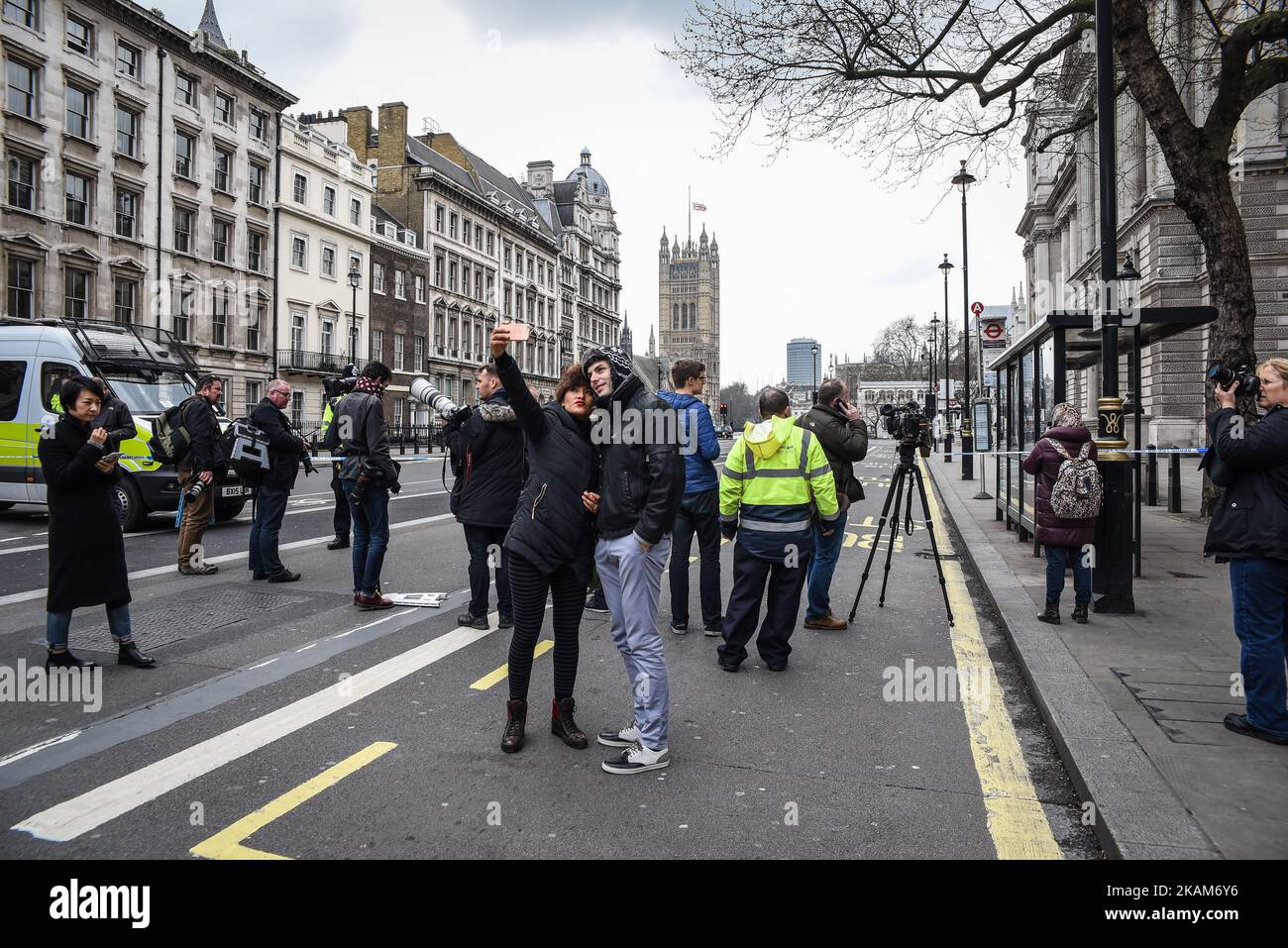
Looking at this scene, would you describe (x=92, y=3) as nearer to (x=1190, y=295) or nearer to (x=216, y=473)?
(x=216, y=473)

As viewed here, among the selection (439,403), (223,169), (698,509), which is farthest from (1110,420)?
(223,169)

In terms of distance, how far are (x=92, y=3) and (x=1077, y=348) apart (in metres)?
38.1

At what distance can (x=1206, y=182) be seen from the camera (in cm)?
1123

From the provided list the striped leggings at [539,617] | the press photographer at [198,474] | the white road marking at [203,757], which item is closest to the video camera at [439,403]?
the white road marking at [203,757]

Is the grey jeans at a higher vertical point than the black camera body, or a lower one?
lower

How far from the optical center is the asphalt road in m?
3.34

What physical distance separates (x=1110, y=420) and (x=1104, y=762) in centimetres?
406

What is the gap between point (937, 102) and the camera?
46.5ft

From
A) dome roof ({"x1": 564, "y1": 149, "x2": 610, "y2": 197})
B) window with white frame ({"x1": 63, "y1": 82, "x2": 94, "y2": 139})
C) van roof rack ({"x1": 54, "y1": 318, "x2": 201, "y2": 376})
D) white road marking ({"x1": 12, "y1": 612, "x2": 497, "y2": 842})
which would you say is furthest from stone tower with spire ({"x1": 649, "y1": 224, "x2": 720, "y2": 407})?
white road marking ({"x1": 12, "y1": 612, "x2": 497, "y2": 842})

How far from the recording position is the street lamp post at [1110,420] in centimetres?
681

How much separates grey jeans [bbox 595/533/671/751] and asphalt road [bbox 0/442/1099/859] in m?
0.28

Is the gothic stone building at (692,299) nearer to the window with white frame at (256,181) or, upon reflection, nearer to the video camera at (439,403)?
the window with white frame at (256,181)

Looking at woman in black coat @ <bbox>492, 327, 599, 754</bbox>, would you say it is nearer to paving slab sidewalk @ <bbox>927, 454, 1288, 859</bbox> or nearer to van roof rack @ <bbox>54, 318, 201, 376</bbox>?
paving slab sidewalk @ <bbox>927, 454, 1288, 859</bbox>
